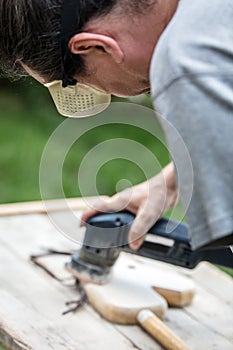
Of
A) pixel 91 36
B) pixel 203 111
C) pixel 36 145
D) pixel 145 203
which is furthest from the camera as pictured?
pixel 36 145

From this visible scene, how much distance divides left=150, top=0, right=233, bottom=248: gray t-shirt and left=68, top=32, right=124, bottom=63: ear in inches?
6.4

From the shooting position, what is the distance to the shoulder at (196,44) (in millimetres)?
909

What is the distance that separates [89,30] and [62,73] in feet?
0.36

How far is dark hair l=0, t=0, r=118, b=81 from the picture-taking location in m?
1.07

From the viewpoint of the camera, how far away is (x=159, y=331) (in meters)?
1.53

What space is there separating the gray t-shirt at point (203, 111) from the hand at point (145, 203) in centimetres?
68

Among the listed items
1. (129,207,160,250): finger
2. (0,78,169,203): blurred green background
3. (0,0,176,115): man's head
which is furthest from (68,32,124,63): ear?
(0,78,169,203): blurred green background

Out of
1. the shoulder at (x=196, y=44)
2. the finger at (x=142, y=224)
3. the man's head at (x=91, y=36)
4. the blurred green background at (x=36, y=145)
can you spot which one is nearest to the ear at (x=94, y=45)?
the man's head at (x=91, y=36)

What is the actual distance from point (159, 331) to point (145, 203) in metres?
0.29

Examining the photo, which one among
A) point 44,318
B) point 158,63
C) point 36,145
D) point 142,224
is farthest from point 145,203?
point 36,145

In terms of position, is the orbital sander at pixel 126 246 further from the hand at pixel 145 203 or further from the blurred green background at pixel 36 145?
the blurred green background at pixel 36 145

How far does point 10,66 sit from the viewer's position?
122 centimetres

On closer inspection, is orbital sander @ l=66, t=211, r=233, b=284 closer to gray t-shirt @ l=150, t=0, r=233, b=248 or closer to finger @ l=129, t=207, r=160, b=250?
finger @ l=129, t=207, r=160, b=250

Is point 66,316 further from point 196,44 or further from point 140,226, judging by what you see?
point 196,44
